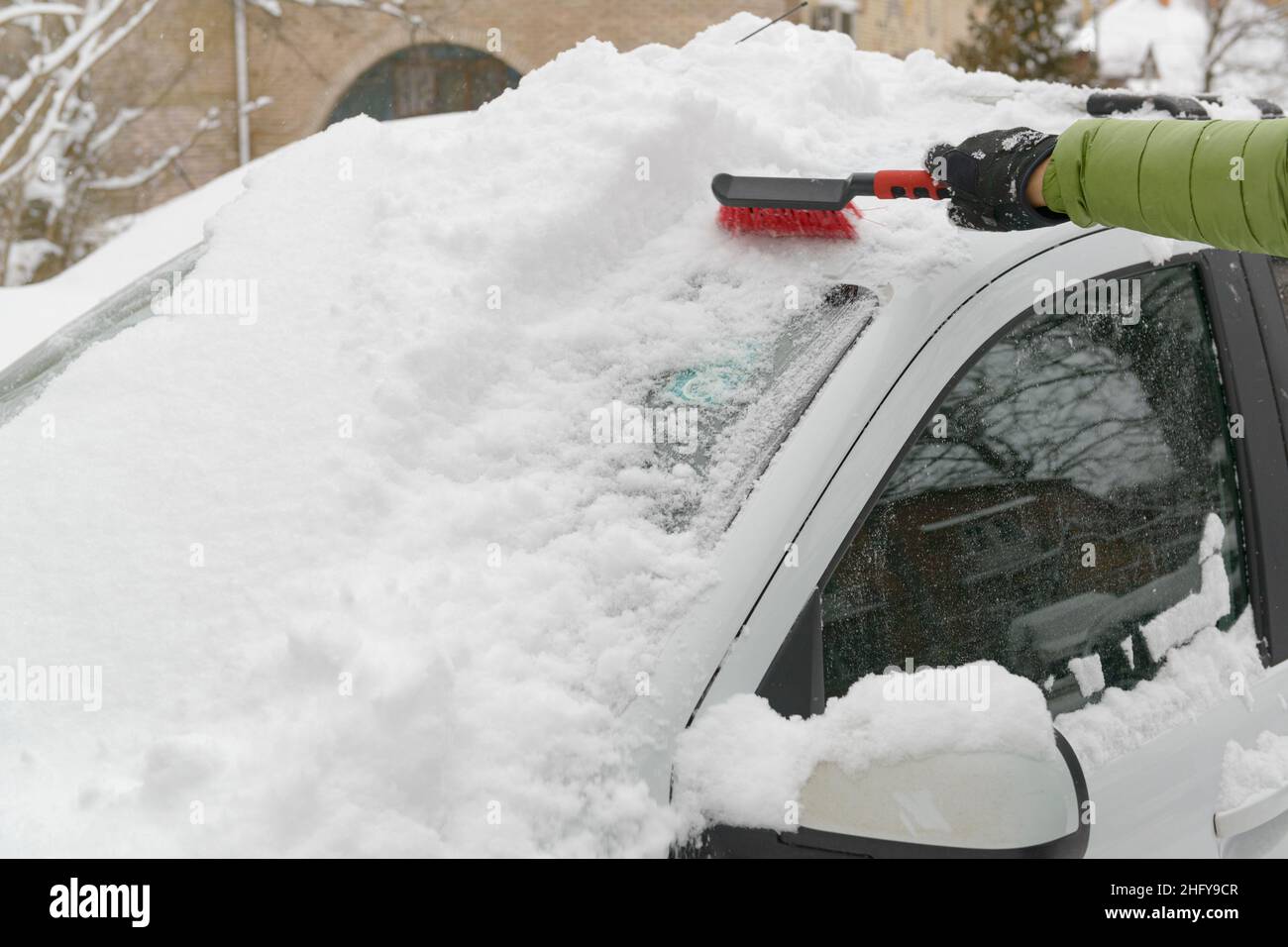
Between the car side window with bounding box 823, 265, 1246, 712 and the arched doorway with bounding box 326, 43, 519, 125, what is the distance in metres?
13.2

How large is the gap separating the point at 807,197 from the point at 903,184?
15 centimetres

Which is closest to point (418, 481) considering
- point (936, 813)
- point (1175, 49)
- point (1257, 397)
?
point (936, 813)

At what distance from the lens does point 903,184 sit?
5.97ft

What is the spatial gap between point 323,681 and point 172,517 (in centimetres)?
41

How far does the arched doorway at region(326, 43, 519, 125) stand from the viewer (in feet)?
47.3

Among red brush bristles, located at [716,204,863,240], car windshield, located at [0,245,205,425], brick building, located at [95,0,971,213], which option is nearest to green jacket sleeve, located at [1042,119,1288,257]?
red brush bristles, located at [716,204,863,240]

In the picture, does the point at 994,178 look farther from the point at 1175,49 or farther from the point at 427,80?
the point at 1175,49

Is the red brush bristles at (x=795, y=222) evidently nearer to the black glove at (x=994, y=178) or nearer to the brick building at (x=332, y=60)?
the black glove at (x=994, y=178)

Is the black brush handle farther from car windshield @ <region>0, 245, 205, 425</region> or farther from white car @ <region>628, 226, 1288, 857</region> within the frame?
car windshield @ <region>0, 245, 205, 425</region>

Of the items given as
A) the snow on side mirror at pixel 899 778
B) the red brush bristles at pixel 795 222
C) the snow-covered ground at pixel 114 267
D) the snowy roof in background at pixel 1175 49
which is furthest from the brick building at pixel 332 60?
the snow on side mirror at pixel 899 778

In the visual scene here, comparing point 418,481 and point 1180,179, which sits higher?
point 1180,179

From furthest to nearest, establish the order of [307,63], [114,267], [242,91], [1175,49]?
[1175,49] → [242,91] → [307,63] → [114,267]

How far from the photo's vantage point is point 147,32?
1266 cm
